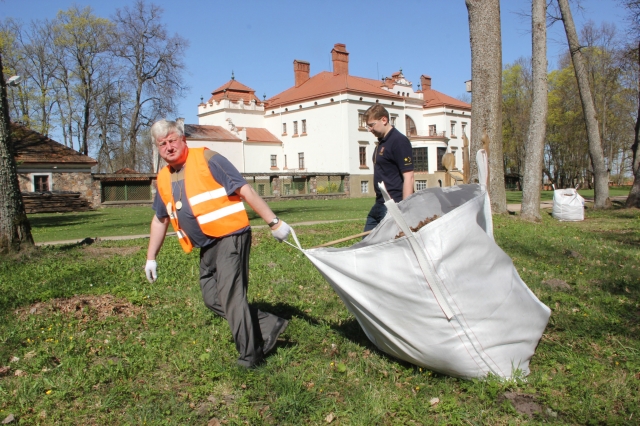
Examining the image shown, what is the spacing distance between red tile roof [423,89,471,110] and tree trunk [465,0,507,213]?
45.8 m

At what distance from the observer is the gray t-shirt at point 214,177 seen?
3.71 meters

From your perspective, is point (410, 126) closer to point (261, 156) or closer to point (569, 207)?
point (261, 156)

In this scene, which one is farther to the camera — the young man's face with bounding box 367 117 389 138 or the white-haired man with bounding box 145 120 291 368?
the young man's face with bounding box 367 117 389 138

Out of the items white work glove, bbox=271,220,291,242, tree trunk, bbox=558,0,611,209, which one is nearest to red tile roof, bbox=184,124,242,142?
tree trunk, bbox=558,0,611,209

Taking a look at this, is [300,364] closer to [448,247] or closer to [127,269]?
[448,247]

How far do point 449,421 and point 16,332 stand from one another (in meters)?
3.72

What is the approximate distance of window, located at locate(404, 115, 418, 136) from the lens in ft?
184

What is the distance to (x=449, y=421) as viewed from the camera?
2.98m

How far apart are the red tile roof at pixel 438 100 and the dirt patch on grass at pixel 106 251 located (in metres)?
51.3

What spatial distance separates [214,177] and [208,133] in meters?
46.9

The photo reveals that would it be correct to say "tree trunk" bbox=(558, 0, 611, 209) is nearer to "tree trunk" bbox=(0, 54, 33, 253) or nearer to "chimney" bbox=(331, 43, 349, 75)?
"tree trunk" bbox=(0, 54, 33, 253)

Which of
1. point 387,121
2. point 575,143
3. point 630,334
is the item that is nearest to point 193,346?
point 387,121

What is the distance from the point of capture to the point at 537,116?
1398 centimetres

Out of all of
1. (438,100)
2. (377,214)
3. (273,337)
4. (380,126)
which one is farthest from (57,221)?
(438,100)
